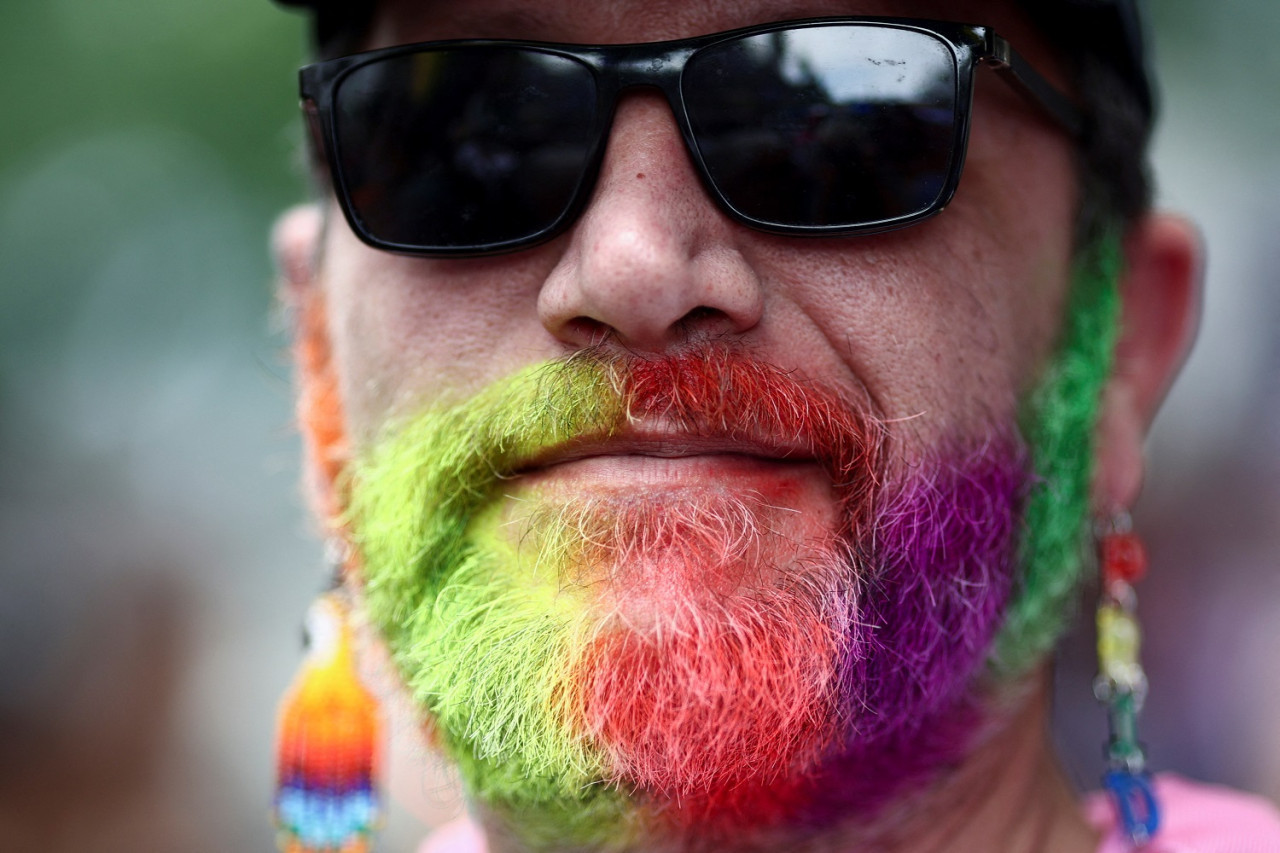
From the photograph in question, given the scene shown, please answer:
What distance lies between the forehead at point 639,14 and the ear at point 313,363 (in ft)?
→ 1.80

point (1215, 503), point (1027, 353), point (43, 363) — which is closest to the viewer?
point (1027, 353)

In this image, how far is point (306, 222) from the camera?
2070 mm

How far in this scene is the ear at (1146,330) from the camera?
172cm

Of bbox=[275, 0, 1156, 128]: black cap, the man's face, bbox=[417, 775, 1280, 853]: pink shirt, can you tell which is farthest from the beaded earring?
bbox=[275, 0, 1156, 128]: black cap

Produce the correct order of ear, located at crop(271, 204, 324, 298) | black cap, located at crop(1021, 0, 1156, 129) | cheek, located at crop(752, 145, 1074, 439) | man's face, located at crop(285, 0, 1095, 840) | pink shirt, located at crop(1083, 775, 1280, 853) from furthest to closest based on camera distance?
ear, located at crop(271, 204, 324, 298), pink shirt, located at crop(1083, 775, 1280, 853), black cap, located at crop(1021, 0, 1156, 129), cheek, located at crop(752, 145, 1074, 439), man's face, located at crop(285, 0, 1095, 840)

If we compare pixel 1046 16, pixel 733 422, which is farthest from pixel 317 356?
pixel 1046 16

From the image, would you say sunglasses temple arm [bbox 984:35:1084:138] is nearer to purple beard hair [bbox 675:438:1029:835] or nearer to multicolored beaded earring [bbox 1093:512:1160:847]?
purple beard hair [bbox 675:438:1029:835]

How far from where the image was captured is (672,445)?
1221 mm

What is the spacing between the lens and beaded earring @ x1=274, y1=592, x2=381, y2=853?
71.4 inches

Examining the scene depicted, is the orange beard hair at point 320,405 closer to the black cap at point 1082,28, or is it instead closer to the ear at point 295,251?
the ear at point 295,251

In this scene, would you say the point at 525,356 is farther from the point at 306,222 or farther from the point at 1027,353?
the point at 306,222

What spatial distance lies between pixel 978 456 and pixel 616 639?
54 cm

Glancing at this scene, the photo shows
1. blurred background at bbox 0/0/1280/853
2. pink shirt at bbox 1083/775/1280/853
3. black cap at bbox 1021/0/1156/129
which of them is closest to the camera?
black cap at bbox 1021/0/1156/129

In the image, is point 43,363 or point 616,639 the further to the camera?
point 43,363
